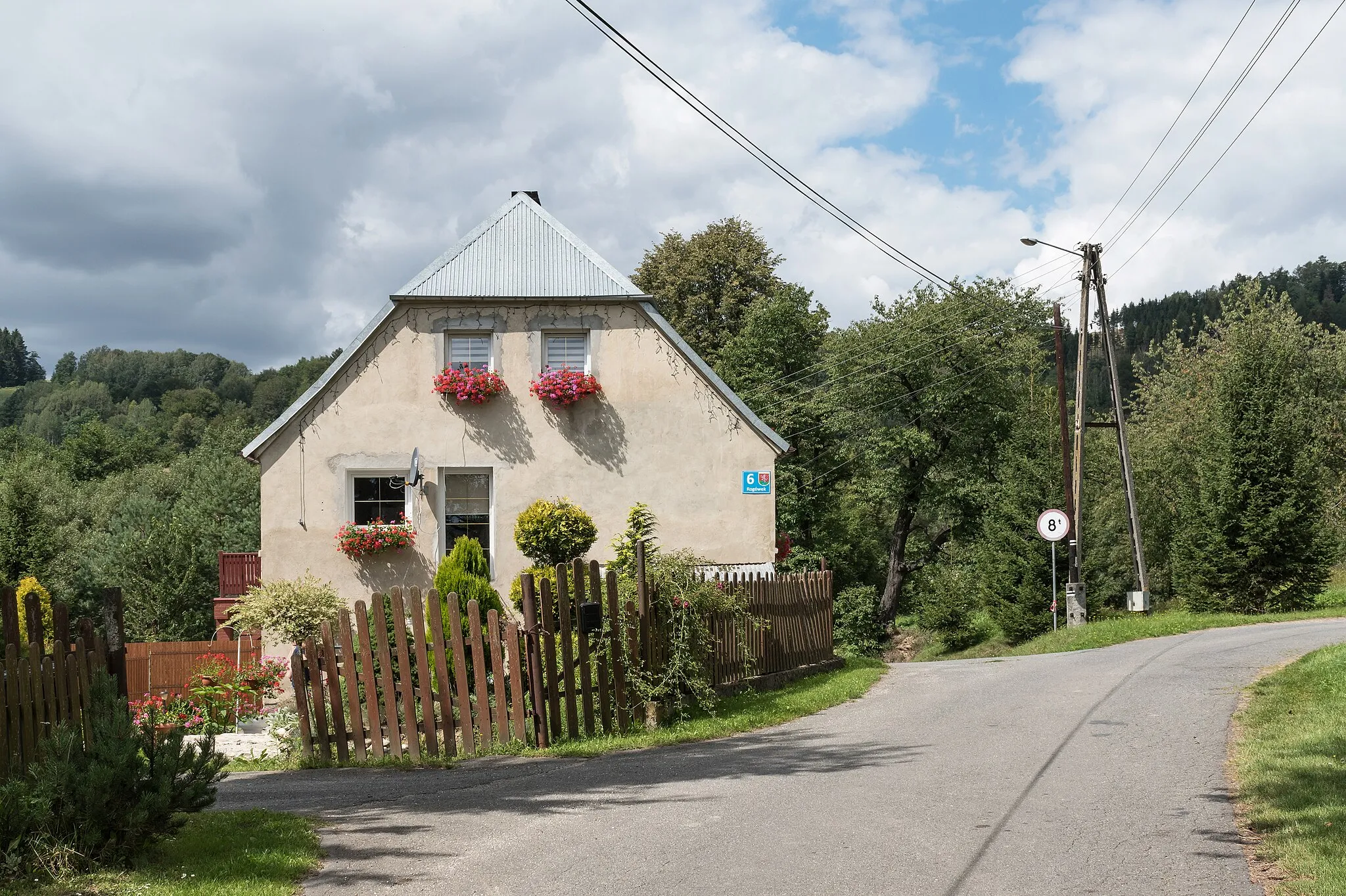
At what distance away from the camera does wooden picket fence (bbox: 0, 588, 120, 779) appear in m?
7.52

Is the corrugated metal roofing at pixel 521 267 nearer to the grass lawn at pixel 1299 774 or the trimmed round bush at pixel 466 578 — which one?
the trimmed round bush at pixel 466 578

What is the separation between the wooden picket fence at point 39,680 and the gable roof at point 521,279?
13179 mm

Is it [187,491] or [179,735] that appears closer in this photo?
[179,735]

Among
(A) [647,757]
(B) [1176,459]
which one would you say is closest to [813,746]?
(A) [647,757]

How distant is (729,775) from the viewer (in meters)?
10.0

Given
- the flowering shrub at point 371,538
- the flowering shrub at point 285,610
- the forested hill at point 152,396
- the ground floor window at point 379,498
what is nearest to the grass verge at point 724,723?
the flowering shrub at point 285,610

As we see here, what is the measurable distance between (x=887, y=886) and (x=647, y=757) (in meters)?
5.21

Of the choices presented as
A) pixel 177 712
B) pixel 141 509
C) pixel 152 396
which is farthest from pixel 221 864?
pixel 152 396

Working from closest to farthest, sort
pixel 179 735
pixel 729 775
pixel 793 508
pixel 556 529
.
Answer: pixel 179 735
pixel 729 775
pixel 556 529
pixel 793 508

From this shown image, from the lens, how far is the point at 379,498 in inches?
852

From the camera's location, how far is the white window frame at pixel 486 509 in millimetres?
21531

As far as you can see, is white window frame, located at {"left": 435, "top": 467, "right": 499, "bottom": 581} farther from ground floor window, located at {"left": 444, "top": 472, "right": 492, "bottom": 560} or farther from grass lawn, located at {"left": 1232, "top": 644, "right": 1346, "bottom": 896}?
grass lawn, located at {"left": 1232, "top": 644, "right": 1346, "bottom": 896}

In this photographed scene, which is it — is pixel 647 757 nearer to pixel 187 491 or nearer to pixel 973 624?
pixel 973 624

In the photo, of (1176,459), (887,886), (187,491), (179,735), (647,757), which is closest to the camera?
(887,886)
